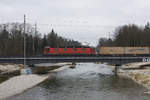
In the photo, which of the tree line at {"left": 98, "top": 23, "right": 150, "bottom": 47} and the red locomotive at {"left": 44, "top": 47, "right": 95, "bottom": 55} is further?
the tree line at {"left": 98, "top": 23, "right": 150, "bottom": 47}

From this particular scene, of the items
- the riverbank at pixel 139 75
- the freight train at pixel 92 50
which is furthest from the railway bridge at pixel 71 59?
the freight train at pixel 92 50

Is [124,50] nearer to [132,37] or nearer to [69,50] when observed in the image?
[69,50]

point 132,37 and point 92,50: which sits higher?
point 132,37

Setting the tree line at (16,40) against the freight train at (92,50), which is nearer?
the freight train at (92,50)

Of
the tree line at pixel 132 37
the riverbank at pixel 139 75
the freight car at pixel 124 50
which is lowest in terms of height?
the riverbank at pixel 139 75

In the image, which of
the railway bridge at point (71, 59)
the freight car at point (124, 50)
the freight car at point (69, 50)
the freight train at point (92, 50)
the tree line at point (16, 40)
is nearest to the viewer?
the railway bridge at point (71, 59)

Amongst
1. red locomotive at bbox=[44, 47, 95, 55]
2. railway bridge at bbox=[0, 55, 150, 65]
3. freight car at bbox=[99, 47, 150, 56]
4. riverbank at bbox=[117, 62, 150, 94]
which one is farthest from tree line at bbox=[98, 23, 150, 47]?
railway bridge at bbox=[0, 55, 150, 65]

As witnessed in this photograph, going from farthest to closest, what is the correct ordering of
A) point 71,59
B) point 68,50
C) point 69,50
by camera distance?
point 69,50 → point 68,50 → point 71,59

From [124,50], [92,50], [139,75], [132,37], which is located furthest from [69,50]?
[132,37]

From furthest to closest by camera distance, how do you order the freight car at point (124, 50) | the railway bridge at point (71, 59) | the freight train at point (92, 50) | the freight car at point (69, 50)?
the freight car at point (124, 50) → the freight train at point (92, 50) → the freight car at point (69, 50) → the railway bridge at point (71, 59)

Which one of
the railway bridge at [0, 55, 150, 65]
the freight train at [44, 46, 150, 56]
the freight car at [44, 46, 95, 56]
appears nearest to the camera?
the railway bridge at [0, 55, 150, 65]

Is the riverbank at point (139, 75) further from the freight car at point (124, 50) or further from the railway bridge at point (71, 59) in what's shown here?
the freight car at point (124, 50)

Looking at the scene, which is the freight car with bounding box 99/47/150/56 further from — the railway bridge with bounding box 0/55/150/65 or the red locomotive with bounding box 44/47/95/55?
the railway bridge with bounding box 0/55/150/65

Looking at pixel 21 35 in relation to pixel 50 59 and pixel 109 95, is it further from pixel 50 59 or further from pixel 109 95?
pixel 109 95
